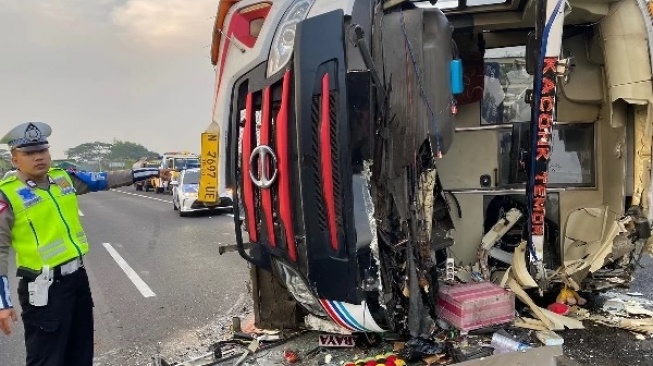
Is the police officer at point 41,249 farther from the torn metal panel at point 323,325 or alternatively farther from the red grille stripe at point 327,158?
the red grille stripe at point 327,158

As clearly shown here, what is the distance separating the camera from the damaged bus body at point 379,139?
2.53m

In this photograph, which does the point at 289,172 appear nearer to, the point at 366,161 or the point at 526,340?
the point at 366,161

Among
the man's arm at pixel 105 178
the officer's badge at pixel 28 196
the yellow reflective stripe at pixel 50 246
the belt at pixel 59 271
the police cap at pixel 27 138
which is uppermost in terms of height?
the police cap at pixel 27 138

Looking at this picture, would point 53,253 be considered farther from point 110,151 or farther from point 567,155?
point 110,151

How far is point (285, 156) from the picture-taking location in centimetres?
262

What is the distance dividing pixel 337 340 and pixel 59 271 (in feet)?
5.44

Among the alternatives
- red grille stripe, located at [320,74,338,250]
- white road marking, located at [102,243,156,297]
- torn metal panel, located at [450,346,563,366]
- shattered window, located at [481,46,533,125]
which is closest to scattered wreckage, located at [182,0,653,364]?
red grille stripe, located at [320,74,338,250]

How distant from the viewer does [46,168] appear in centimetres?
319

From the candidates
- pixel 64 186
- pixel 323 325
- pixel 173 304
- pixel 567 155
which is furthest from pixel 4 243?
pixel 567 155

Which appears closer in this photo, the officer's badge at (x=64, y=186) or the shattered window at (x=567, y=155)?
the officer's badge at (x=64, y=186)

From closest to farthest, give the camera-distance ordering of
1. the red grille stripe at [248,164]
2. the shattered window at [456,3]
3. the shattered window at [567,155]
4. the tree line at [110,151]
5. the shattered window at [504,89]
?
the red grille stripe at [248,164] < the shattered window at [456,3] < the shattered window at [567,155] < the shattered window at [504,89] < the tree line at [110,151]

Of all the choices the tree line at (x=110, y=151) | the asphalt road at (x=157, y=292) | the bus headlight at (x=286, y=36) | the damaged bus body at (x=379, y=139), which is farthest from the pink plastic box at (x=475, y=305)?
the tree line at (x=110, y=151)

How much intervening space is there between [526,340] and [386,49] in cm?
184

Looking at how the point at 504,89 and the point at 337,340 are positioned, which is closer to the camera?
the point at 337,340
